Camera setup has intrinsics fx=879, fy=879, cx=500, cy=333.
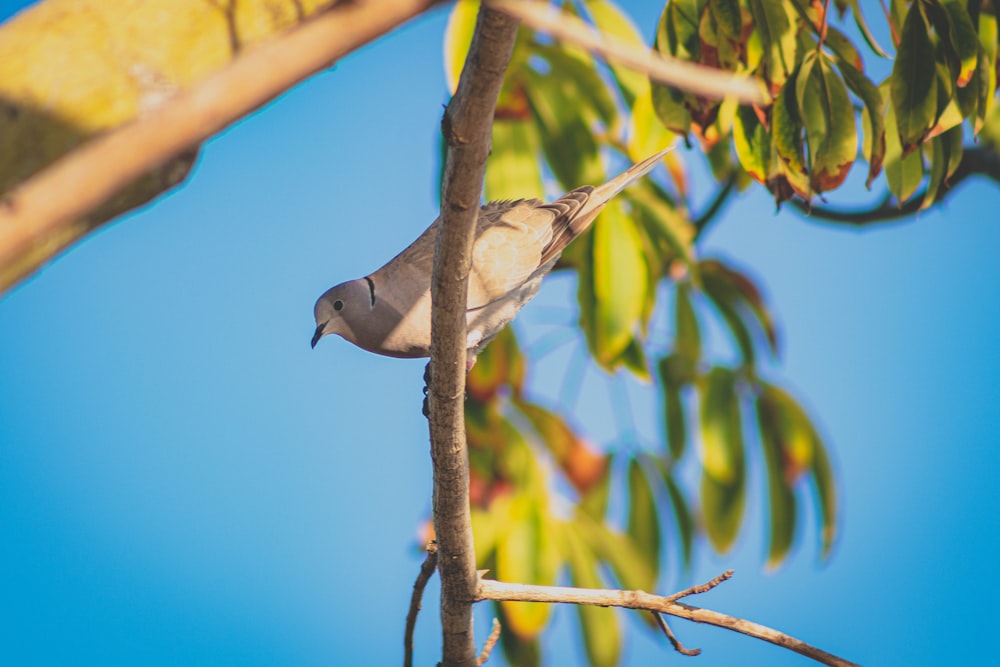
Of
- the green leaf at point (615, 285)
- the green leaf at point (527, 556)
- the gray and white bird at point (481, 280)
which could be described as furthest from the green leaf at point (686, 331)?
the gray and white bird at point (481, 280)

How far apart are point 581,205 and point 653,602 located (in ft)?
3.92

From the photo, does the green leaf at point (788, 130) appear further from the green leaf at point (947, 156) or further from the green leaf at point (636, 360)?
the green leaf at point (636, 360)

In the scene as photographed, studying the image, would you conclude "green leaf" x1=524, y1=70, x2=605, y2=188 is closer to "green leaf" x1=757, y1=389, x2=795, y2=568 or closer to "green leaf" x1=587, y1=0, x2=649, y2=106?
"green leaf" x1=587, y1=0, x2=649, y2=106

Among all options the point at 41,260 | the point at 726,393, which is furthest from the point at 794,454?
the point at 41,260

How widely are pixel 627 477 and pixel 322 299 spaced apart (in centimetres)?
169

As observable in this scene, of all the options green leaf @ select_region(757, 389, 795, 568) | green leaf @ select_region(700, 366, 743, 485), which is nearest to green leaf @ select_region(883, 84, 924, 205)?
green leaf @ select_region(700, 366, 743, 485)

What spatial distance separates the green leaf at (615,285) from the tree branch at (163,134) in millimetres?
1957

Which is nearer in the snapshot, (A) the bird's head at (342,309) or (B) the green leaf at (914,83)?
(B) the green leaf at (914,83)

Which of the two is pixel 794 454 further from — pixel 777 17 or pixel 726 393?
pixel 777 17

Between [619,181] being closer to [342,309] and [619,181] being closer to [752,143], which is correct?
[752,143]

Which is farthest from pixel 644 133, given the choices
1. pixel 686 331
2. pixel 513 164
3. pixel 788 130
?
pixel 686 331

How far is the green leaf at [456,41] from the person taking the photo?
2.35 meters

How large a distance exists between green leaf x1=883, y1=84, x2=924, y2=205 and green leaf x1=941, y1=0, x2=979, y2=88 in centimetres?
30

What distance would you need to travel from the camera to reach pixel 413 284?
2.36 meters
